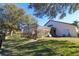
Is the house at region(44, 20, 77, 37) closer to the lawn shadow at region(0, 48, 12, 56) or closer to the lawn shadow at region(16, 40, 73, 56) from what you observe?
the lawn shadow at region(16, 40, 73, 56)

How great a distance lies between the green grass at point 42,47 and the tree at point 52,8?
20 cm

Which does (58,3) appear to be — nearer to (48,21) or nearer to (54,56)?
(48,21)

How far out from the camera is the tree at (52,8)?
1763 millimetres

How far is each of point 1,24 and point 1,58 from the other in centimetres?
27

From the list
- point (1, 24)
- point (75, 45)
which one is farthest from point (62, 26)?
point (1, 24)

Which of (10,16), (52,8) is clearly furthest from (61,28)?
(10,16)

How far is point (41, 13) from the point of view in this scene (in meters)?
1.78

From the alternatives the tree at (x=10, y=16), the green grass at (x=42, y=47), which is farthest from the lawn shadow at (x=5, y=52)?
the tree at (x=10, y=16)

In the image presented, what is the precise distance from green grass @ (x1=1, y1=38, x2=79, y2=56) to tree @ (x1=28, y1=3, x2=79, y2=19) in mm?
200

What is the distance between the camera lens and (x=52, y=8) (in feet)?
5.85

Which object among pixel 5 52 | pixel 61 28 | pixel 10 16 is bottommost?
pixel 5 52

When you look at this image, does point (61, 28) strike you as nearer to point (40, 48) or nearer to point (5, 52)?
point (40, 48)

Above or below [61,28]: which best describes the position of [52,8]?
above

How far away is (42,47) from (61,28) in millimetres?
214
